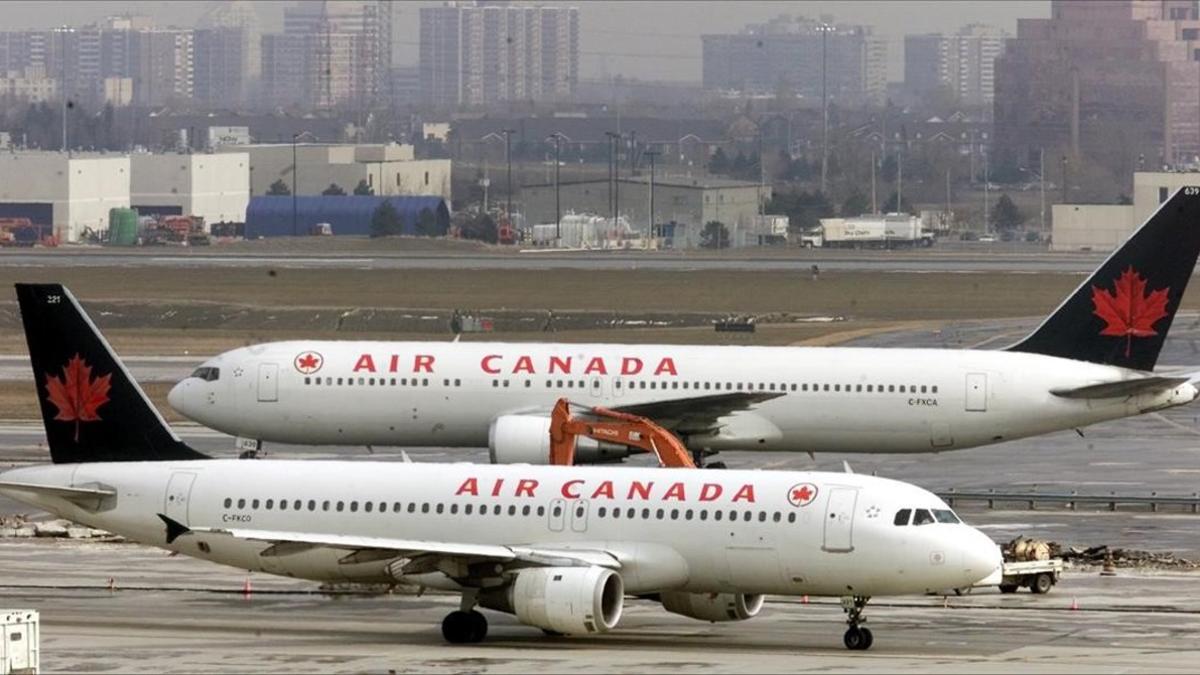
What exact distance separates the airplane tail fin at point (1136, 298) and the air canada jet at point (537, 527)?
23.3m

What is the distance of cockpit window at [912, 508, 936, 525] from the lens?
44938mm

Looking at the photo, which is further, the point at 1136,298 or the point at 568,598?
the point at 1136,298

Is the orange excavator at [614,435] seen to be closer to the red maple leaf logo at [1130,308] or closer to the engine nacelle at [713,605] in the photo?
the engine nacelle at [713,605]

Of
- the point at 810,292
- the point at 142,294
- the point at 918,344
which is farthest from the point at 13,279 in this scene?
the point at 918,344

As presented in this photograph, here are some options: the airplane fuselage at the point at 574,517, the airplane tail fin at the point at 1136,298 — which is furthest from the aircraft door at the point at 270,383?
the airplane tail fin at the point at 1136,298

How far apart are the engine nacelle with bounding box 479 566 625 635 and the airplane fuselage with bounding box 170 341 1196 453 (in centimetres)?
2146

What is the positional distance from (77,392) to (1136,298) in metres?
30.5

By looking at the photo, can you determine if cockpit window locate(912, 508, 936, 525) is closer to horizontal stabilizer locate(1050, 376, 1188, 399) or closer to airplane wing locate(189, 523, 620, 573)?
airplane wing locate(189, 523, 620, 573)

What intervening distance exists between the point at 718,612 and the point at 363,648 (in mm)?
6870

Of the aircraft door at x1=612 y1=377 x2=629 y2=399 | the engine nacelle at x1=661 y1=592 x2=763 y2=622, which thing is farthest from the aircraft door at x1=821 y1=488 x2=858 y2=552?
the aircraft door at x1=612 y1=377 x2=629 y2=399

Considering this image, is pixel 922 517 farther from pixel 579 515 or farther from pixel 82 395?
pixel 82 395

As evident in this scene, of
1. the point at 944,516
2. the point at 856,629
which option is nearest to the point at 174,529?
the point at 856,629

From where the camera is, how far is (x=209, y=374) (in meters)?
69.5

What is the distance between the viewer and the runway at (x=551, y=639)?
141 feet
